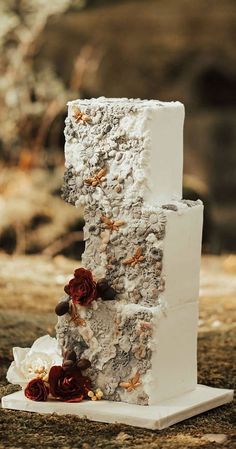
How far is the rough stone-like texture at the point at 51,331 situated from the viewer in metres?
Answer: 4.52

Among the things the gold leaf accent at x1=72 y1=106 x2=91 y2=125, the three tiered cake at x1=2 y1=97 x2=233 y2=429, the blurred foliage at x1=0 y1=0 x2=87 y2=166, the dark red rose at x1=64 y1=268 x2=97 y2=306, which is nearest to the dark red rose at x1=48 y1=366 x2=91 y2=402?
the three tiered cake at x1=2 y1=97 x2=233 y2=429

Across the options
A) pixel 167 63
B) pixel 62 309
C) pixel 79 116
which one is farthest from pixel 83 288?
pixel 167 63

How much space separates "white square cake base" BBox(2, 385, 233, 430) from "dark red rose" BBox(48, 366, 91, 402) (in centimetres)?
4

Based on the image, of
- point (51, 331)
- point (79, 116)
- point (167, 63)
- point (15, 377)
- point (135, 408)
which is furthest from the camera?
point (167, 63)

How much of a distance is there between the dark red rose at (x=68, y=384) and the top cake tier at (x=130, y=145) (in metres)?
0.73

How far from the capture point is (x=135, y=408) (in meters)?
4.74

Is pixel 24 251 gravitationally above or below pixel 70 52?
below

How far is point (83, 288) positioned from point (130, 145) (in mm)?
632

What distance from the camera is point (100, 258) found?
16.1 feet

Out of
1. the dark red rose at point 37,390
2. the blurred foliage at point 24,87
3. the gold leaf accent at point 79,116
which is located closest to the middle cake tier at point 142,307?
the dark red rose at point 37,390

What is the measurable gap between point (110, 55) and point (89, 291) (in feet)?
26.9

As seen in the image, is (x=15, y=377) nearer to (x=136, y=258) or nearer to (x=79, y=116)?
(x=136, y=258)

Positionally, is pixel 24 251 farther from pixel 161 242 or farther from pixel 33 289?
pixel 161 242

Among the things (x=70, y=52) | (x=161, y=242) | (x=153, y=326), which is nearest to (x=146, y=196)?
(x=161, y=242)
